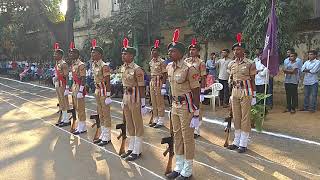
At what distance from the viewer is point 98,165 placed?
22.6 feet

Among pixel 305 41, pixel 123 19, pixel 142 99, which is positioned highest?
pixel 123 19

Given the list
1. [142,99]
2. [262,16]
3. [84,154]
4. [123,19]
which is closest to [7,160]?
[84,154]

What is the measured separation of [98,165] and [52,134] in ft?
9.91

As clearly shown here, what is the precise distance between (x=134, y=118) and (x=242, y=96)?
202 centimetres

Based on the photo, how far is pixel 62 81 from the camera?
10.4m

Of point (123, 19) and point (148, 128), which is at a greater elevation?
point (123, 19)

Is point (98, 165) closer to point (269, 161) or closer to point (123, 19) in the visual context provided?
point (269, 161)

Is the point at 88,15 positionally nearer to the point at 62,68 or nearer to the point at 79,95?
the point at 62,68

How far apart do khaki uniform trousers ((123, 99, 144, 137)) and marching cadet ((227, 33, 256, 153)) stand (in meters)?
1.79

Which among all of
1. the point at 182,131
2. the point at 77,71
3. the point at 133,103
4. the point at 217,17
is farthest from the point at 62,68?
the point at 217,17

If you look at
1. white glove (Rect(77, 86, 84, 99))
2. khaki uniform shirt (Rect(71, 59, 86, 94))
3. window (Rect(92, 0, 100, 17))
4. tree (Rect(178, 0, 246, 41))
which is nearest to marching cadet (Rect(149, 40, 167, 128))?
khaki uniform shirt (Rect(71, 59, 86, 94))

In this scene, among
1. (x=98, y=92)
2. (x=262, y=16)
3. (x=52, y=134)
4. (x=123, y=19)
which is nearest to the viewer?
(x=98, y=92)

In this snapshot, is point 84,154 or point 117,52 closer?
point 84,154

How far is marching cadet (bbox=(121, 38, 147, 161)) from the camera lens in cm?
724
